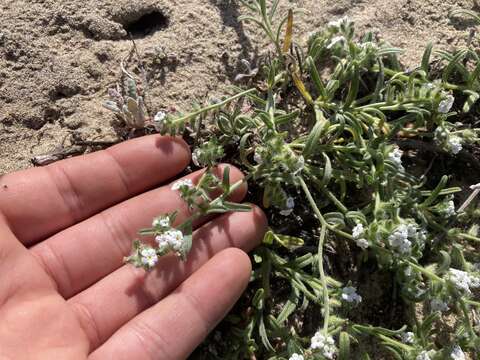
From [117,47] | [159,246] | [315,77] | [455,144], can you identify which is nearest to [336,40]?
[315,77]

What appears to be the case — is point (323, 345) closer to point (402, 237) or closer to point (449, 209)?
point (402, 237)

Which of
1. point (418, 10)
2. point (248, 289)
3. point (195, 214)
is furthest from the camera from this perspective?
point (418, 10)

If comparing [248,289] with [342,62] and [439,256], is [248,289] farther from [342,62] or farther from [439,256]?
[342,62]

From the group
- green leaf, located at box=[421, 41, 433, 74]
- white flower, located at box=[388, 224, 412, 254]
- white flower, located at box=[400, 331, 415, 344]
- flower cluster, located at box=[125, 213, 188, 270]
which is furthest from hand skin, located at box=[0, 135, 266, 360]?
green leaf, located at box=[421, 41, 433, 74]

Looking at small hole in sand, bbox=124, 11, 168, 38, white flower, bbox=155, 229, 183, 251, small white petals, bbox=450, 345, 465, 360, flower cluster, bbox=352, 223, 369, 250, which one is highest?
small hole in sand, bbox=124, 11, 168, 38

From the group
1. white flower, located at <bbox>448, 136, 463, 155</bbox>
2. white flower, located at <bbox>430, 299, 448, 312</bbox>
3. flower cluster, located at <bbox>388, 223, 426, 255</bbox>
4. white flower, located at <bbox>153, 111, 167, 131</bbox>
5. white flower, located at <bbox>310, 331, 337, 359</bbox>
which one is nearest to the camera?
white flower, located at <bbox>310, 331, 337, 359</bbox>

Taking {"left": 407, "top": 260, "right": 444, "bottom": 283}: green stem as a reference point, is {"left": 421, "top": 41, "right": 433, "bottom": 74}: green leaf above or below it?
above

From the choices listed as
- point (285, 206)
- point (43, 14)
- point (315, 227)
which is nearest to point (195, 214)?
point (285, 206)

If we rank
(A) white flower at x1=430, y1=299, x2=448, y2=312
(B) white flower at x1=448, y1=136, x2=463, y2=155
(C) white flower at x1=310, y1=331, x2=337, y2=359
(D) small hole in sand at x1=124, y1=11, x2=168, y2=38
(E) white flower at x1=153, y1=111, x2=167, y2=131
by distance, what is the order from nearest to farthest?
(C) white flower at x1=310, y1=331, x2=337, y2=359
(A) white flower at x1=430, y1=299, x2=448, y2=312
(E) white flower at x1=153, y1=111, x2=167, y2=131
(B) white flower at x1=448, y1=136, x2=463, y2=155
(D) small hole in sand at x1=124, y1=11, x2=168, y2=38

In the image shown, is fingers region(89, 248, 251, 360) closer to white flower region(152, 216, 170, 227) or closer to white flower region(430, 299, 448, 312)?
white flower region(152, 216, 170, 227)
